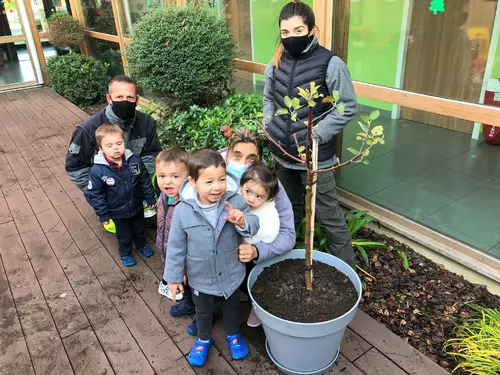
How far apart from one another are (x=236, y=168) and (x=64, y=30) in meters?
7.28

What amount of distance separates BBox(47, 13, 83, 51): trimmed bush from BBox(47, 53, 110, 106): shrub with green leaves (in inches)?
22.7

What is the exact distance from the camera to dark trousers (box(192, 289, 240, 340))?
2.12 m

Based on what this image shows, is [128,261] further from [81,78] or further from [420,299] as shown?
[81,78]

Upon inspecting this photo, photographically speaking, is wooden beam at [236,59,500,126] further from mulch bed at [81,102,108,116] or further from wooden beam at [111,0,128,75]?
mulch bed at [81,102,108,116]

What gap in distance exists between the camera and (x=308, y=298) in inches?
78.7

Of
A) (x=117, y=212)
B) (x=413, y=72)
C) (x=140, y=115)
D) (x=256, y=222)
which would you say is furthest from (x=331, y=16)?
(x=117, y=212)

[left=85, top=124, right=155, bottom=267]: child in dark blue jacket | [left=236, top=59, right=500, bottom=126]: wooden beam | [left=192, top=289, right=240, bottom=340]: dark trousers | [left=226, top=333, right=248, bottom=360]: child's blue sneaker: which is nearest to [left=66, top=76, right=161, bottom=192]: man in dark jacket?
[left=85, top=124, right=155, bottom=267]: child in dark blue jacket

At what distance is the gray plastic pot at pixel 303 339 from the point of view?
71.4 inches

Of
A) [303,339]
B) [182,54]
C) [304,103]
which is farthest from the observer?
[182,54]

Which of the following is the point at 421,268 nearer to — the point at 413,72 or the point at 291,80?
the point at 291,80

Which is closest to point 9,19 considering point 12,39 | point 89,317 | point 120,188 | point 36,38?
point 12,39

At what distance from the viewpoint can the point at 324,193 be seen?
2.51 m

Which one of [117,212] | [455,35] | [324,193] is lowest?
[117,212]

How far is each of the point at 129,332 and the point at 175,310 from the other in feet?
0.94
